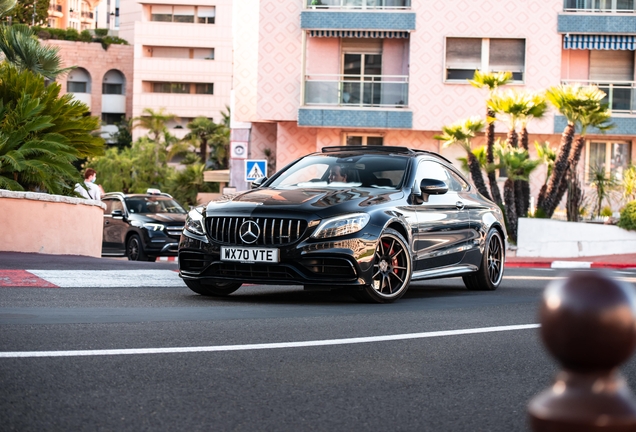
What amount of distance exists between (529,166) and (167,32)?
56423 mm

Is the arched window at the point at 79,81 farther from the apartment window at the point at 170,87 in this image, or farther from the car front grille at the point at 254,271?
the car front grille at the point at 254,271

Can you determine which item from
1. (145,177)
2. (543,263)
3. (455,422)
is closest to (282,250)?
(455,422)

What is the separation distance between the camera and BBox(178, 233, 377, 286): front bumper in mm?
9602

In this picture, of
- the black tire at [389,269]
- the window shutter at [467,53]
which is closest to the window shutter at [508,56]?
the window shutter at [467,53]

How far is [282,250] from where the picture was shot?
31.6ft

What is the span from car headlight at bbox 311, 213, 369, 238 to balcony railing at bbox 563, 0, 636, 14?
29.4 m

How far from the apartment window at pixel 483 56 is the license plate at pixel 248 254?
28437 millimetres

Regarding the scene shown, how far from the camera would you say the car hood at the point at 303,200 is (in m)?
9.81

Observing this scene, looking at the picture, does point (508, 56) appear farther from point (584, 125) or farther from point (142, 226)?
point (142, 226)

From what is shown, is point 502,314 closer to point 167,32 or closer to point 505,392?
point 505,392

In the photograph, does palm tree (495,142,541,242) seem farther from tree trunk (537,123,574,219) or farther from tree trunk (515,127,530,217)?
tree trunk (537,123,574,219)

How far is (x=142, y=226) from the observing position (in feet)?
74.0

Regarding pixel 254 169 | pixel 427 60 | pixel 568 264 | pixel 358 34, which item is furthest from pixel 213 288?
pixel 358 34

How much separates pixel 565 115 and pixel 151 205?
35.6ft
